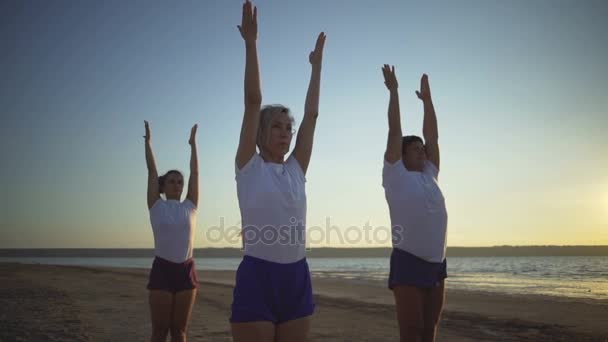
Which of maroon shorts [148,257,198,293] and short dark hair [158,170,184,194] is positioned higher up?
short dark hair [158,170,184,194]

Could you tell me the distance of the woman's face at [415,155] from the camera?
14.0 ft

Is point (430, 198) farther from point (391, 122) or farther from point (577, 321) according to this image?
point (577, 321)

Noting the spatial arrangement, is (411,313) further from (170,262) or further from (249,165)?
(170,262)

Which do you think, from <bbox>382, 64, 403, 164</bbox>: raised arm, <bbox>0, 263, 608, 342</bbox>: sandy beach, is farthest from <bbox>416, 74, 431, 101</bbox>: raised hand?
<bbox>0, 263, 608, 342</bbox>: sandy beach

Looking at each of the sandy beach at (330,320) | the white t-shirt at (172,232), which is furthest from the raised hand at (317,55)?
the sandy beach at (330,320)

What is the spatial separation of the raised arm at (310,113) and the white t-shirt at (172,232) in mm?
2390

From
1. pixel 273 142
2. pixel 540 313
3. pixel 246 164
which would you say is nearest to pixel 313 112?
pixel 273 142

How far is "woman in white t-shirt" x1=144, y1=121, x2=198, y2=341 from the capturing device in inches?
182

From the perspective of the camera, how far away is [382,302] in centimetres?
1462

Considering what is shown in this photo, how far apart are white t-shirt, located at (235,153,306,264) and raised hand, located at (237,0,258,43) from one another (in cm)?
69

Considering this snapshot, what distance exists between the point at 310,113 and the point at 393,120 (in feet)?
4.33

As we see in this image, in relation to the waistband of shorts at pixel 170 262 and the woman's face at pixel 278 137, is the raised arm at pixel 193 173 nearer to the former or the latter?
the waistband of shorts at pixel 170 262

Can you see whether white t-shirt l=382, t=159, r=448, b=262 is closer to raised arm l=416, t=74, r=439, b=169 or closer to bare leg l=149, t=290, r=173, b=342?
raised arm l=416, t=74, r=439, b=169

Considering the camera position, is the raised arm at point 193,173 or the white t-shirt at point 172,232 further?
the raised arm at point 193,173
